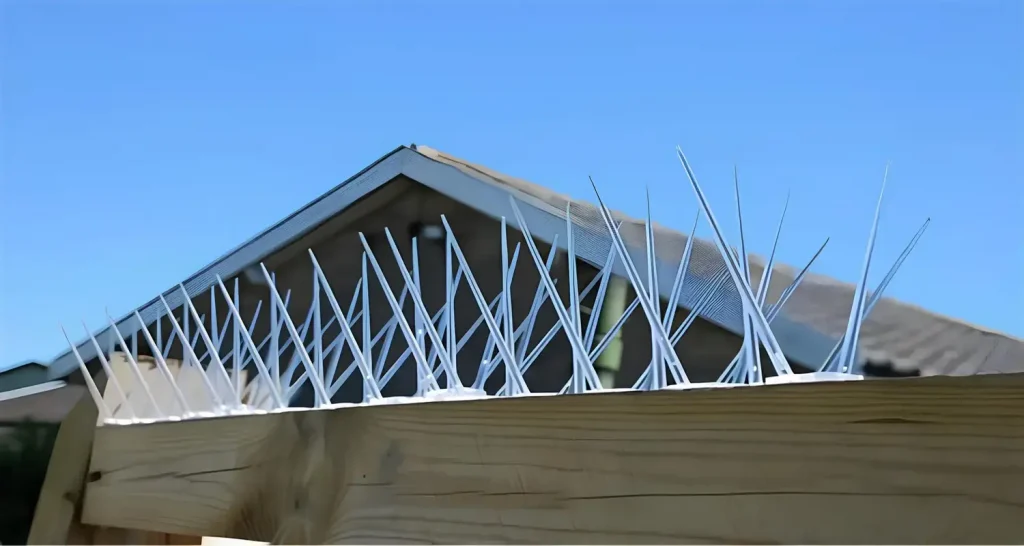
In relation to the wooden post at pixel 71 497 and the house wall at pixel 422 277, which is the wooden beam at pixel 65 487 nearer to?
the wooden post at pixel 71 497

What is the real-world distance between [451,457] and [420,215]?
56.7 inches

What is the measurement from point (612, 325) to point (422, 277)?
72 centimetres

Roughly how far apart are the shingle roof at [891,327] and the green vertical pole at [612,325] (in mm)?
111

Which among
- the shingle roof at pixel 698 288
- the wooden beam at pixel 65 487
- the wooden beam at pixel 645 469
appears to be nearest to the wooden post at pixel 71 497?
the wooden beam at pixel 65 487

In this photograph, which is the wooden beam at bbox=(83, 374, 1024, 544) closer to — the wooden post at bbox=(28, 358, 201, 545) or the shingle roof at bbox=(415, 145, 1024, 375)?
the wooden post at bbox=(28, 358, 201, 545)

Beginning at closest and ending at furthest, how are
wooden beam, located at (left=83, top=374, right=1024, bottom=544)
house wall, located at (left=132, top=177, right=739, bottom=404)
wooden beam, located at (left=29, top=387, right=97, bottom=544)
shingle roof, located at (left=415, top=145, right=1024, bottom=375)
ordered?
wooden beam, located at (left=83, top=374, right=1024, bottom=544) → wooden beam, located at (left=29, top=387, right=97, bottom=544) → shingle roof, located at (left=415, top=145, right=1024, bottom=375) → house wall, located at (left=132, top=177, right=739, bottom=404)

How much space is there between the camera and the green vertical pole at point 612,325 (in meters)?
1.48

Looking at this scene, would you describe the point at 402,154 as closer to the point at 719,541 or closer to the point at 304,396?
the point at 304,396

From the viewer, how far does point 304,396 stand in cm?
195

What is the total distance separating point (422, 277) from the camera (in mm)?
2029

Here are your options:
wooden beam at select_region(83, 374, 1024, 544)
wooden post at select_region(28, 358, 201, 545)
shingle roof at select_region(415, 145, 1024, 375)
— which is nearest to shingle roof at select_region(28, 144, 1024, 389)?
shingle roof at select_region(415, 145, 1024, 375)

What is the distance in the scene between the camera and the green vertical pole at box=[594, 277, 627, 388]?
1.48 meters

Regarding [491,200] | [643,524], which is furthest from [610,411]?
[491,200]

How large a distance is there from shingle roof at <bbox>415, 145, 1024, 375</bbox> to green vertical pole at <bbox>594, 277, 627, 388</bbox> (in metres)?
0.11
